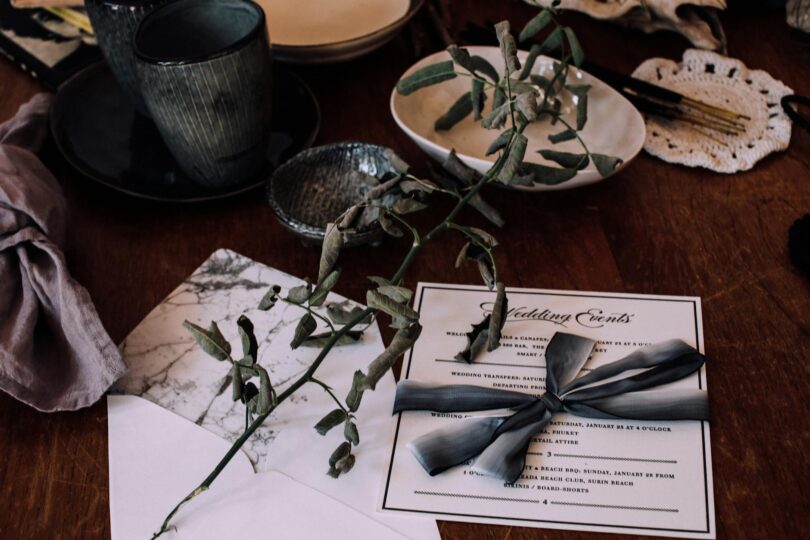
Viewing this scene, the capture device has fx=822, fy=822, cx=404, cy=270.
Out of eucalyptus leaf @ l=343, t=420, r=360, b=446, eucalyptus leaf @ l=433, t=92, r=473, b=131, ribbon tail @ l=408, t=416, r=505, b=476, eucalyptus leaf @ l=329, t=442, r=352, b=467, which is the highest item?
eucalyptus leaf @ l=433, t=92, r=473, b=131

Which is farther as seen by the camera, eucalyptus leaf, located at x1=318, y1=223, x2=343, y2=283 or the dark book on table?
the dark book on table

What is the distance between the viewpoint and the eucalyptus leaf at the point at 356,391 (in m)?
0.46

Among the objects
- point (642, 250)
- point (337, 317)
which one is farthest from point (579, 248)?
point (337, 317)

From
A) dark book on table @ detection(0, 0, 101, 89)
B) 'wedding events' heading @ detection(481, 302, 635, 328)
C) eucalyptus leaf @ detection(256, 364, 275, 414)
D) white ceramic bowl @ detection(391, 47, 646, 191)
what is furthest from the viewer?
dark book on table @ detection(0, 0, 101, 89)

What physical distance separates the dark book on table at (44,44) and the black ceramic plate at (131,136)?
48mm

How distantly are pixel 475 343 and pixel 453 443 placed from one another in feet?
0.24

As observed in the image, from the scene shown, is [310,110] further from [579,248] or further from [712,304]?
[712,304]

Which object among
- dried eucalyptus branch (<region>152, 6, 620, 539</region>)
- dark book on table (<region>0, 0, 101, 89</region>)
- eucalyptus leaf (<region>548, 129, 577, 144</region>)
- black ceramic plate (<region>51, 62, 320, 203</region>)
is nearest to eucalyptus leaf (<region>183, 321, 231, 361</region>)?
dried eucalyptus branch (<region>152, 6, 620, 539</region>)

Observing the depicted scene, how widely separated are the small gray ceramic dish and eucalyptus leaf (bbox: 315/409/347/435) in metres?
0.17

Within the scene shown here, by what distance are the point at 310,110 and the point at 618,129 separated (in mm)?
266

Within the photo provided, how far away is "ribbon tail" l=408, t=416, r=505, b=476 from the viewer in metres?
0.48

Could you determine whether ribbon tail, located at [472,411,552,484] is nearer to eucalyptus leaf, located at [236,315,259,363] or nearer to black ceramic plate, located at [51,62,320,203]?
eucalyptus leaf, located at [236,315,259,363]

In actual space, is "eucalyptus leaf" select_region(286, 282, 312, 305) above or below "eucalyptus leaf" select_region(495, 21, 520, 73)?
below

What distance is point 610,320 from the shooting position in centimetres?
56
